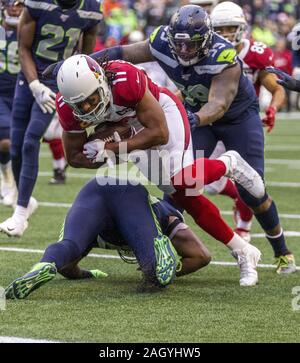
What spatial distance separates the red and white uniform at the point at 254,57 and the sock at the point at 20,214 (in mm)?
1722

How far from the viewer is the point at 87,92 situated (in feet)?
14.6

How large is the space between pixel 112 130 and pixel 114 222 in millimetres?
458

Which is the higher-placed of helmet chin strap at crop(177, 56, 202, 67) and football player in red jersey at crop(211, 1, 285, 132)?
helmet chin strap at crop(177, 56, 202, 67)

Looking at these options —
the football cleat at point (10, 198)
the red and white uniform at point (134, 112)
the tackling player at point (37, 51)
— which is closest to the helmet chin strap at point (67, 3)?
the tackling player at point (37, 51)

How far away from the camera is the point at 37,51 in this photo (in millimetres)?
6504

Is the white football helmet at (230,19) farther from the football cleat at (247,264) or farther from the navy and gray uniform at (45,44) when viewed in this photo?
the football cleat at (247,264)

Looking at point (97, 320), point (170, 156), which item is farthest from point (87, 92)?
point (97, 320)

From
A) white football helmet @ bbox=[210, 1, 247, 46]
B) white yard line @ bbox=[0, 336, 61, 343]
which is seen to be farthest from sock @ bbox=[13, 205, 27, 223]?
white yard line @ bbox=[0, 336, 61, 343]

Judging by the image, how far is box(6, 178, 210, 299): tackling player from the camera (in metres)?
4.64

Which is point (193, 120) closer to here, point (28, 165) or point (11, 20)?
point (28, 165)

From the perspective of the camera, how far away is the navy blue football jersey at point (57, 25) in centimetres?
643

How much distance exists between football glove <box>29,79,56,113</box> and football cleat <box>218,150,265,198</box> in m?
1.51

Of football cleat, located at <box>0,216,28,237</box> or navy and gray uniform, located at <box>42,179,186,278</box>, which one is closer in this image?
navy and gray uniform, located at <box>42,179,186,278</box>

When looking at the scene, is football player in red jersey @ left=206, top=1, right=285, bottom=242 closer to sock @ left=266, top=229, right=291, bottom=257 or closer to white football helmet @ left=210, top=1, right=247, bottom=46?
white football helmet @ left=210, top=1, right=247, bottom=46
